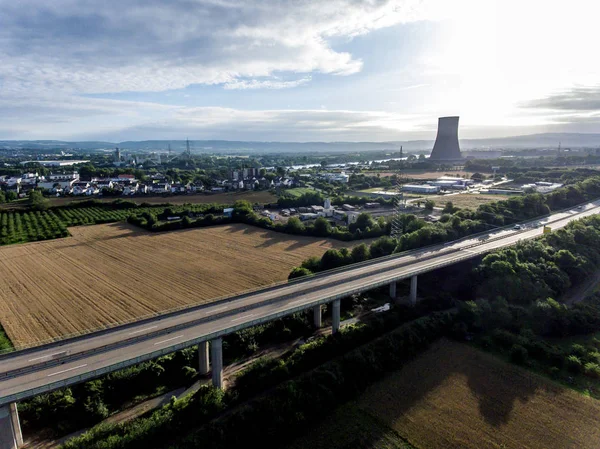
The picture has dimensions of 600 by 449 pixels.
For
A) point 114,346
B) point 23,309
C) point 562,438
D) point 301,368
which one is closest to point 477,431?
point 562,438

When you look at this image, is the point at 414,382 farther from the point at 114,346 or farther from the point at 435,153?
the point at 435,153

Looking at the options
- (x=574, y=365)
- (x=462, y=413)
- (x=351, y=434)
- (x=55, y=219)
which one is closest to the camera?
(x=351, y=434)

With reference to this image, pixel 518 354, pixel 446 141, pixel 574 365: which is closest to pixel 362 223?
pixel 518 354

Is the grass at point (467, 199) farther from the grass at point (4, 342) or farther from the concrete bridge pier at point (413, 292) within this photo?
the grass at point (4, 342)

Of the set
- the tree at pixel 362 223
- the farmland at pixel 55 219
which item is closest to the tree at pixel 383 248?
the tree at pixel 362 223

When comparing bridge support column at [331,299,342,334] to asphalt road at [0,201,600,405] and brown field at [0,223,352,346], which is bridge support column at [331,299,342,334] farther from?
brown field at [0,223,352,346]

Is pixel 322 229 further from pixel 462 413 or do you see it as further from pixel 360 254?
pixel 462 413
